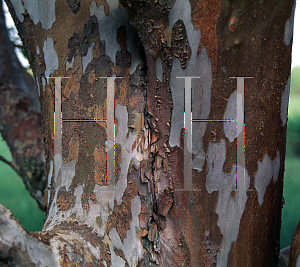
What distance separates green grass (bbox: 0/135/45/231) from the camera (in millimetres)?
2260

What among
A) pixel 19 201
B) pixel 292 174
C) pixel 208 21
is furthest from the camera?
pixel 19 201

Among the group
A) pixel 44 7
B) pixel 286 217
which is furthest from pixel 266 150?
pixel 286 217

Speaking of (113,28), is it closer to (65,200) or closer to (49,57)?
(49,57)

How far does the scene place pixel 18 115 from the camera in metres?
1.60

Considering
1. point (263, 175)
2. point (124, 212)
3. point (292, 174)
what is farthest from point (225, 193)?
point (292, 174)

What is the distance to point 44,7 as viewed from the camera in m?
0.75

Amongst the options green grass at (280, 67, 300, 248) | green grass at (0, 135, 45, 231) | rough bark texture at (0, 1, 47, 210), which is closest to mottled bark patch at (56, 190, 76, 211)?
rough bark texture at (0, 1, 47, 210)

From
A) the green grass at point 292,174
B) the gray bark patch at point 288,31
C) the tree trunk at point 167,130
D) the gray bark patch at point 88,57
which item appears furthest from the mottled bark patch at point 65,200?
the green grass at point 292,174

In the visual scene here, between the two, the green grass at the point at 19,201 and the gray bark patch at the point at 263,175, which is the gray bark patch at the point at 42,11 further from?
the green grass at the point at 19,201

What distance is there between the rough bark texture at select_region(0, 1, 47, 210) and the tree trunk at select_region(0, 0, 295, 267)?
949 mm

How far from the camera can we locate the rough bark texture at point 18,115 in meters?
1.58

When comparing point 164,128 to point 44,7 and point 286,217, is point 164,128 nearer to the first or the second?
point 44,7

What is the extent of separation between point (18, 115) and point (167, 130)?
1223 millimetres

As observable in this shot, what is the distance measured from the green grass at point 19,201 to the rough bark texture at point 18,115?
0.76m
